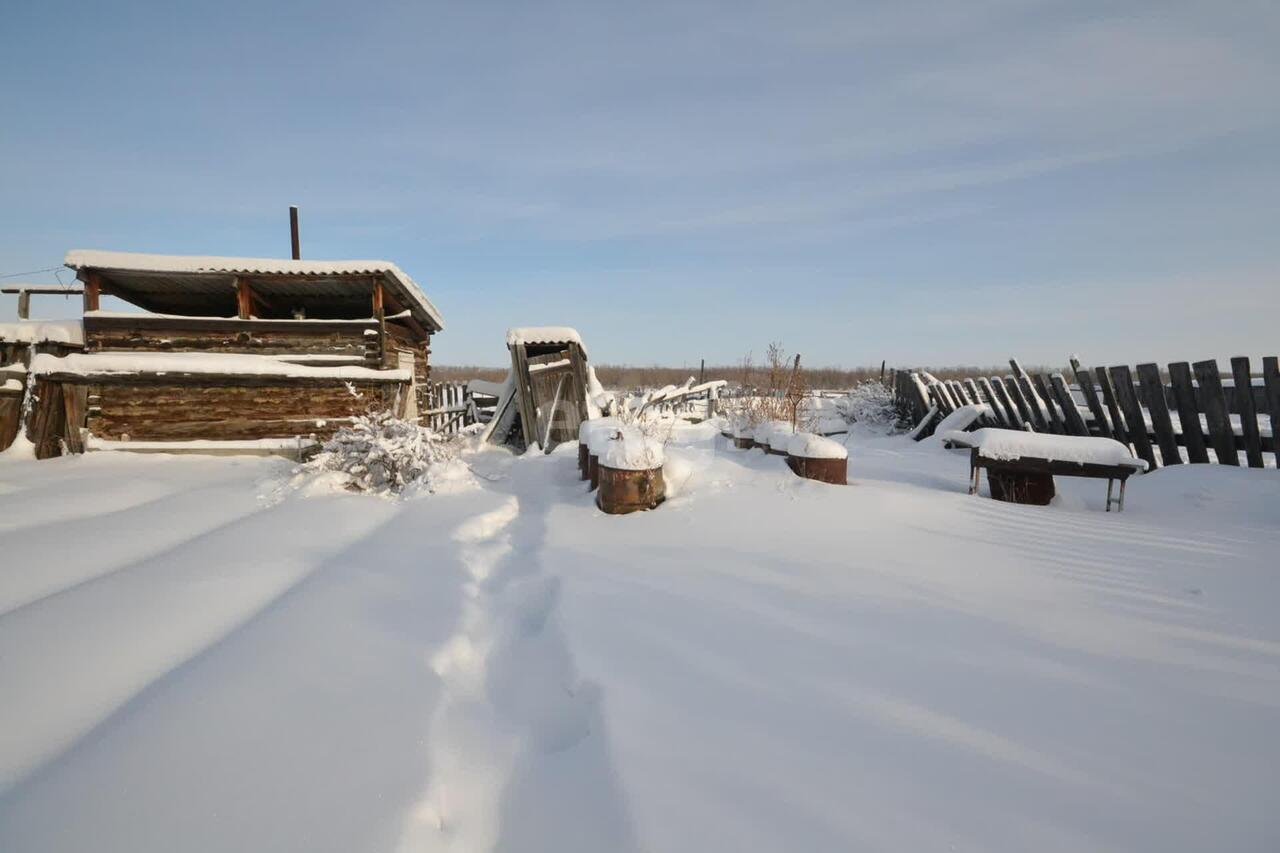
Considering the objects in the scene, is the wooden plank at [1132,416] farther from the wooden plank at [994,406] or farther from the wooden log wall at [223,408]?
the wooden log wall at [223,408]

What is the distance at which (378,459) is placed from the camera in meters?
5.54

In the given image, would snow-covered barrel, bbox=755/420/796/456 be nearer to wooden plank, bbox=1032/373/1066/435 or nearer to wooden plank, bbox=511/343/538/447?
wooden plank, bbox=1032/373/1066/435

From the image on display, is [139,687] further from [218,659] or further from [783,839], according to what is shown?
[783,839]

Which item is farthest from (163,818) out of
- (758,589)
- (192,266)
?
(192,266)

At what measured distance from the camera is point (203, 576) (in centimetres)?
283

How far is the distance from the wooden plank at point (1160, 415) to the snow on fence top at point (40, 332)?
1420 centimetres

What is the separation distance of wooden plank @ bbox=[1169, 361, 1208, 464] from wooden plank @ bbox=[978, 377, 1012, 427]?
284 centimetres

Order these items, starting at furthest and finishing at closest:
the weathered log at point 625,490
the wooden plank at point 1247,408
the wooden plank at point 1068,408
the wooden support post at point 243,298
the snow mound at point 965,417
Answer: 1. the snow mound at point 965,417
2. the wooden support post at point 243,298
3. the wooden plank at point 1068,408
4. the wooden plank at point 1247,408
5. the weathered log at point 625,490

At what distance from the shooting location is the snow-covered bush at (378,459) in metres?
5.47

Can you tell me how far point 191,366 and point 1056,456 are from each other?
10.9 m

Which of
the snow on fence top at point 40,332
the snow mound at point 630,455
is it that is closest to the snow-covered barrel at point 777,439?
the snow mound at point 630,455

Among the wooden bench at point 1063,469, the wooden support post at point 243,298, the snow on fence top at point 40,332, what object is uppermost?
the wooden support post at point 243,298

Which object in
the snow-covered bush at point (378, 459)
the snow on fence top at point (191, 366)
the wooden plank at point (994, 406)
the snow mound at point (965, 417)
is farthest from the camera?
the snow mound at point (965, 417)

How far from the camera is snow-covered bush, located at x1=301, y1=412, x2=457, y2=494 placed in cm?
547
